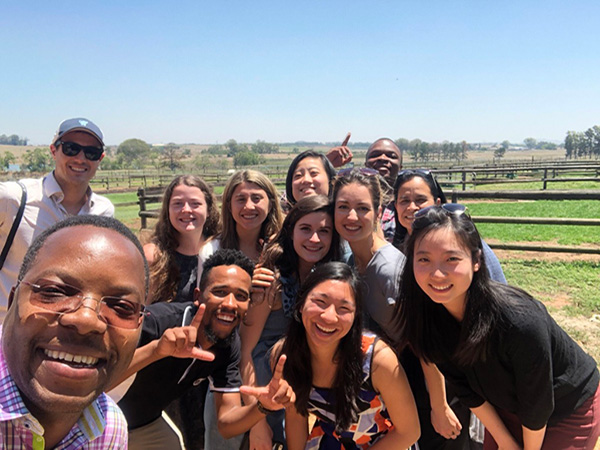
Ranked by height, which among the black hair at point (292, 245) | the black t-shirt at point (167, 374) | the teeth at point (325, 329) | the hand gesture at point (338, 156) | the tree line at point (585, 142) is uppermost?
the tree line at point (585, 142)

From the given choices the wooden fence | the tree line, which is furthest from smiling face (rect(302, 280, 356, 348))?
the tree line

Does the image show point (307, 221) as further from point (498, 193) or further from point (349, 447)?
point (498, 193)

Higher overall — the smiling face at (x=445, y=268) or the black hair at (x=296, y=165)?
the black hair at (x=296, y=165)

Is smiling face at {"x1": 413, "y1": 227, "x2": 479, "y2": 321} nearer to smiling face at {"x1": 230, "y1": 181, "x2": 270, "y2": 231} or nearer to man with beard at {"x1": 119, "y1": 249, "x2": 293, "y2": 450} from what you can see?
man with beard at {"x1": 119, "y1": 249, "x2": 293, "y2": 450}

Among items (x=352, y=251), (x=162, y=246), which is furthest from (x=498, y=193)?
(x=162, y=246)

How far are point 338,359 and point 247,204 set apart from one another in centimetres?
149

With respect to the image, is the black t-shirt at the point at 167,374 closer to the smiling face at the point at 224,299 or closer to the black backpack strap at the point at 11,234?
the smiling face at the point at 224,299

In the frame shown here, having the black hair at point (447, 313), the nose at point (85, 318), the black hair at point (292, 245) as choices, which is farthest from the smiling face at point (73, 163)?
the black hair at point (447, 313)

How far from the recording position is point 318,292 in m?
2.22

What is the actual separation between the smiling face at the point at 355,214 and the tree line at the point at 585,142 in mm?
132110

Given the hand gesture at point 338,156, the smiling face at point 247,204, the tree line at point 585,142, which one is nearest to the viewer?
the smiling face at point 247,204

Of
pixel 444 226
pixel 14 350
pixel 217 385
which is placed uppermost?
pixel 444 226

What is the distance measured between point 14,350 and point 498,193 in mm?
9733

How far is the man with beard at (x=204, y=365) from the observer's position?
233 centimetres
